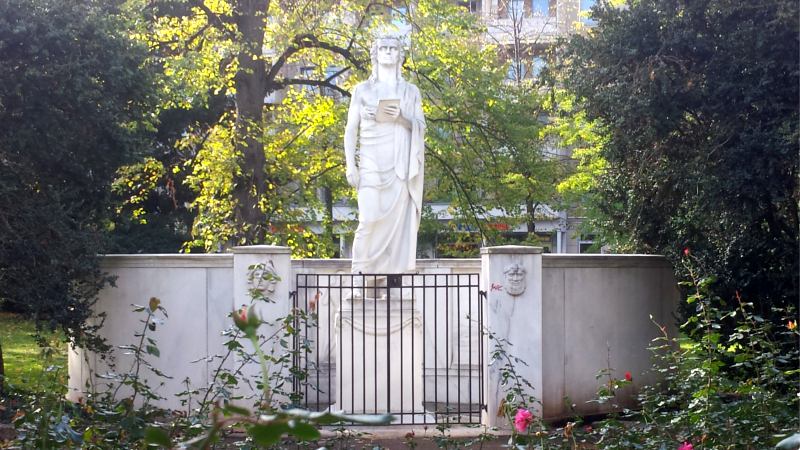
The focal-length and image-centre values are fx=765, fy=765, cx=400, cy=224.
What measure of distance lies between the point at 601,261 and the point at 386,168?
2.87 m

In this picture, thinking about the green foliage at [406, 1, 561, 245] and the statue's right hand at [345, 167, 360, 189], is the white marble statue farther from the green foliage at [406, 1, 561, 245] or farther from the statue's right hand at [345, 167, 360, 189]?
the green foliage at [406, 1, 561, 245]

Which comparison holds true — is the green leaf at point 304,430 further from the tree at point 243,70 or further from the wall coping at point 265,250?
the tree at point 243,70

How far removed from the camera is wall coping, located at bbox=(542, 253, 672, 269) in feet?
28.1

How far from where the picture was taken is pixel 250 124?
47.7 feet

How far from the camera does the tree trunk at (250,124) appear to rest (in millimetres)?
14695

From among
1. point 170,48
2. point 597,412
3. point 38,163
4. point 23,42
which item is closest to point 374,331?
point 597,412

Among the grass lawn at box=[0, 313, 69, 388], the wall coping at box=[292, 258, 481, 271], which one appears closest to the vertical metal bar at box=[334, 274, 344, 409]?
the wall coping at box=[292, 258, 481, 271]

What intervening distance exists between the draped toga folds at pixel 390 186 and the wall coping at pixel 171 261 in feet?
4.90

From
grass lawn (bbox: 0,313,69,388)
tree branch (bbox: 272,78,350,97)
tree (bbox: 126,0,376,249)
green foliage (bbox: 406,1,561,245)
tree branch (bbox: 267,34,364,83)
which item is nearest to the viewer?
grass lawn (bbox: 0,313,69,388)

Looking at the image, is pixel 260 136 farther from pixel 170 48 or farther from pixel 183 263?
pixel 183 263

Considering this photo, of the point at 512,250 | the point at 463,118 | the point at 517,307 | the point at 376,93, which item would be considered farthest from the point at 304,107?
the point at 517,307

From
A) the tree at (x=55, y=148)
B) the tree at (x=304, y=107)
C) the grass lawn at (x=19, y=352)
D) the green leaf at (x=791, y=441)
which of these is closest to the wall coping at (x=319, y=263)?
the tree at (x=55, y=148)

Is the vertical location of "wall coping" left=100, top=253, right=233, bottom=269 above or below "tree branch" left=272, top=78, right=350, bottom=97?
below

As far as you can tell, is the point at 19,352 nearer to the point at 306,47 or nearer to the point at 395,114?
the point at 306,47
